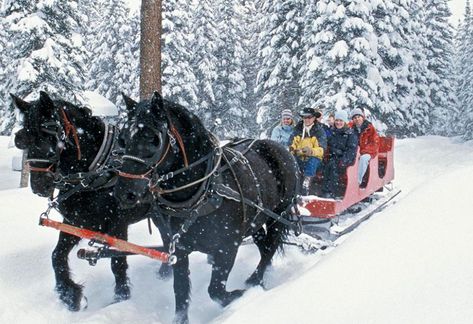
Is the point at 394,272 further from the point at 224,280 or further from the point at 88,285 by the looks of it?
the point at 88,285

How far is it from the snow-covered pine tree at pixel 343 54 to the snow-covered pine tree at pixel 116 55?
1356 cm

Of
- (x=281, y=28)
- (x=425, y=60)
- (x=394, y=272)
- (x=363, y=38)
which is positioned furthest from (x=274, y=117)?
(x=394, y=272)

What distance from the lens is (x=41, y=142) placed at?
12.6ft

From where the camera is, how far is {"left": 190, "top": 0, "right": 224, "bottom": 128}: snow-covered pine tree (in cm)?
2964

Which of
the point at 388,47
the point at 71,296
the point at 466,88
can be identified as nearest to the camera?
the point at 71,296

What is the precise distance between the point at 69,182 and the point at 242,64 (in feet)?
102

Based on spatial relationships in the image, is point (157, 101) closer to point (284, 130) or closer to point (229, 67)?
point (284, 130)

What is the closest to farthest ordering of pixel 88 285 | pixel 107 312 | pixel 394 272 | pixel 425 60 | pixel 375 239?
pixel 394 272
pixel 375 239
pixel 107 312
pixel 88 285
pixel 425 60

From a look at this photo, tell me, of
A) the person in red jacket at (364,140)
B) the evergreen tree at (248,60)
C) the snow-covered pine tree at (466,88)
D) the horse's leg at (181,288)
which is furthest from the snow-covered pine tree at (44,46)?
the snow-covered pine tree at (466,88)

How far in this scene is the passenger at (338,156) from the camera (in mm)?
6777

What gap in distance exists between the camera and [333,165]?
689cm

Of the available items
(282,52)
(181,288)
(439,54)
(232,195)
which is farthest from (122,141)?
(439,54)

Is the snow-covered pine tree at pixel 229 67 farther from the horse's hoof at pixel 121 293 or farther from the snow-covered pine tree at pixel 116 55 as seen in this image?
the horse's hoof at pixel 121 293

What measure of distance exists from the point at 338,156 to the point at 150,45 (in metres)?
3.58
